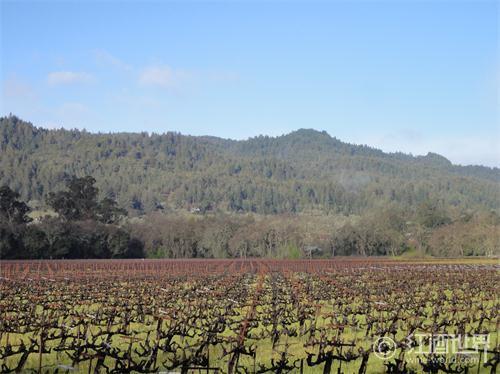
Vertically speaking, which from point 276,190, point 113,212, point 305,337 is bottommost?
point 305,337

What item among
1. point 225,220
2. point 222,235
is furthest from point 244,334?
point 225,220

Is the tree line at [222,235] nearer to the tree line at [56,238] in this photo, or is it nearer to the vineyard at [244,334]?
the tree line at [56,238]

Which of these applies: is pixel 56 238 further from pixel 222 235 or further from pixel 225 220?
pixel 225 220

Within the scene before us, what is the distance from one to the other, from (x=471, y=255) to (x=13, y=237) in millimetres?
48063

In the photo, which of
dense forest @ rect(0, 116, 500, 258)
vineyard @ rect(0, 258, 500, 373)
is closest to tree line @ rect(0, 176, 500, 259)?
dense forest @ rect(0, 116, 500, 258)

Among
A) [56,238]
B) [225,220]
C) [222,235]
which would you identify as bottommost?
[56,238]

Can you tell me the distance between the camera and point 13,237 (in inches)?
2157

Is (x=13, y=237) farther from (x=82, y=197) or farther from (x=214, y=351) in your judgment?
(x=214, y=351)

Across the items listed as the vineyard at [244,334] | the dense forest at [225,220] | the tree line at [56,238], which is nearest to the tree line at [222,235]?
the tree line at [56,238]

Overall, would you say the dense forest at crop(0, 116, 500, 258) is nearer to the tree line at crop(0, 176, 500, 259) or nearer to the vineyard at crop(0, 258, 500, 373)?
the tree line at crop(0, 176, 500, 259)

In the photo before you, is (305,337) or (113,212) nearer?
(305,337)

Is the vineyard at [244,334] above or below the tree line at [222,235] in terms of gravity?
below

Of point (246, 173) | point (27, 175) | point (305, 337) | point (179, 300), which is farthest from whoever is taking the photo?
point (246, 173)

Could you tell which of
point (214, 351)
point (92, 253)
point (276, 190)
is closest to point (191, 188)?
point (276, 190)
